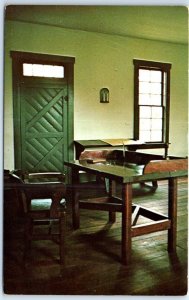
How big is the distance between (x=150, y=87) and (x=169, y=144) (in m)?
1.44

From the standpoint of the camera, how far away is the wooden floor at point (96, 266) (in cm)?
252

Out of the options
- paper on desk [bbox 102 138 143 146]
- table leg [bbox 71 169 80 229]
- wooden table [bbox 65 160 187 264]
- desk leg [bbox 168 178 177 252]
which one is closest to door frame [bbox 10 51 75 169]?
paper on desk [bbox 102 138 143 146]

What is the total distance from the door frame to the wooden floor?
2.45 m

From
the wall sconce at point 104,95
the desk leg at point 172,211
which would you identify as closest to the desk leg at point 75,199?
the desk leg at point 172,211

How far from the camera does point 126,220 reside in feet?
9.33

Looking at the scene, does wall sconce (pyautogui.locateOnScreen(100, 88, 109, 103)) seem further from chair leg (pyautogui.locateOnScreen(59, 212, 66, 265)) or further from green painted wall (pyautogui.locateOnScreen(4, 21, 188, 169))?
chair leg (pyautogui.locateOnScreen(59, 212, 66, 265))

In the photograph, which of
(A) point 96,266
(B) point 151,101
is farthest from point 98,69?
(A) point 96,266

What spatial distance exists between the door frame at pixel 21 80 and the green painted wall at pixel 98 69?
0.27 ft

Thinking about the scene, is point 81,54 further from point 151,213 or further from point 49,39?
point 151,213

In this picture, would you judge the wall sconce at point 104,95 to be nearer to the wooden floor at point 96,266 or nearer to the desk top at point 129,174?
the wooden floor at point 96,266

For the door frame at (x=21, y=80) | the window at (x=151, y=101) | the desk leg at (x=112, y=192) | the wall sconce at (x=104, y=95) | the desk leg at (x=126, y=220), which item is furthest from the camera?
the window at (x=151, y=101)

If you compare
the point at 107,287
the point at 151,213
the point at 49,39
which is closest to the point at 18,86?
the point at 49,39

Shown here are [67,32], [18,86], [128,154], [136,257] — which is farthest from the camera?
[67,32]

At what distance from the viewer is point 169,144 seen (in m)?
7.70
